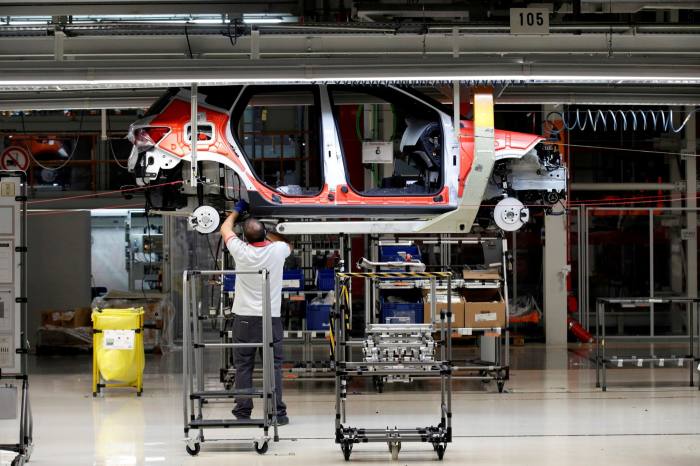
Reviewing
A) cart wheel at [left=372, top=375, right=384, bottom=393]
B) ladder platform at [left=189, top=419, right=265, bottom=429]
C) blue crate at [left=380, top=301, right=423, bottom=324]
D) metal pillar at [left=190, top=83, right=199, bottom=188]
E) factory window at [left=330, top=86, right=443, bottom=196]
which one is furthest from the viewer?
cart wheel at [left=372, top=375, right=384, bottom=393]

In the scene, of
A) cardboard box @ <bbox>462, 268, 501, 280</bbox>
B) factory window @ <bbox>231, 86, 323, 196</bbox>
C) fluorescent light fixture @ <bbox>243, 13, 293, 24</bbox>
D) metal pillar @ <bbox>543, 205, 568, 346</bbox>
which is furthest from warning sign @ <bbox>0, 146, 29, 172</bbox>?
metal pillar @ <bbox>543, 205, 568, 346</bbox>

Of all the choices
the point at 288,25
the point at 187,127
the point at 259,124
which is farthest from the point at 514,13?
the point at 259,124

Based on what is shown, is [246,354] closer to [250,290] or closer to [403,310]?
[250,290]

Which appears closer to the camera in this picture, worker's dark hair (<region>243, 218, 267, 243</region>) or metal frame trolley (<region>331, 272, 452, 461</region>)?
metal frame trolley (<region>331, 272, 452, 461</region>)

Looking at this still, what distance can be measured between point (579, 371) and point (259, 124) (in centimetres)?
626

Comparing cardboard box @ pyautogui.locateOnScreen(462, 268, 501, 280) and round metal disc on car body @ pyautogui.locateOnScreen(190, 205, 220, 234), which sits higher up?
round metal disc on car body @ pyautogui.locateOnScreen(190, 205, 220, 234)

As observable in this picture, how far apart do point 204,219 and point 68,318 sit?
494 cm

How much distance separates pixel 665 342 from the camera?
15328 millimetres

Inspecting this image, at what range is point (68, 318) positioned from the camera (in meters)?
14.0

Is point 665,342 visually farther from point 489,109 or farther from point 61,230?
point 61,230

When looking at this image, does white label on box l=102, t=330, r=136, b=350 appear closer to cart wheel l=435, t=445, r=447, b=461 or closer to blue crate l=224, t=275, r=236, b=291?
blue crate l=224, t=275, r=236, b=291

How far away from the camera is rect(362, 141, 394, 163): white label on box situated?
10.3 meters

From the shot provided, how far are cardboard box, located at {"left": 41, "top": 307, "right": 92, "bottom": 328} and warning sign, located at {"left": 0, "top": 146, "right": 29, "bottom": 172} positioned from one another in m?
2.07

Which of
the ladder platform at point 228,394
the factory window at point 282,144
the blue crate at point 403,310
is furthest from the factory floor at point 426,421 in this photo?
the factory window at point 282,144
